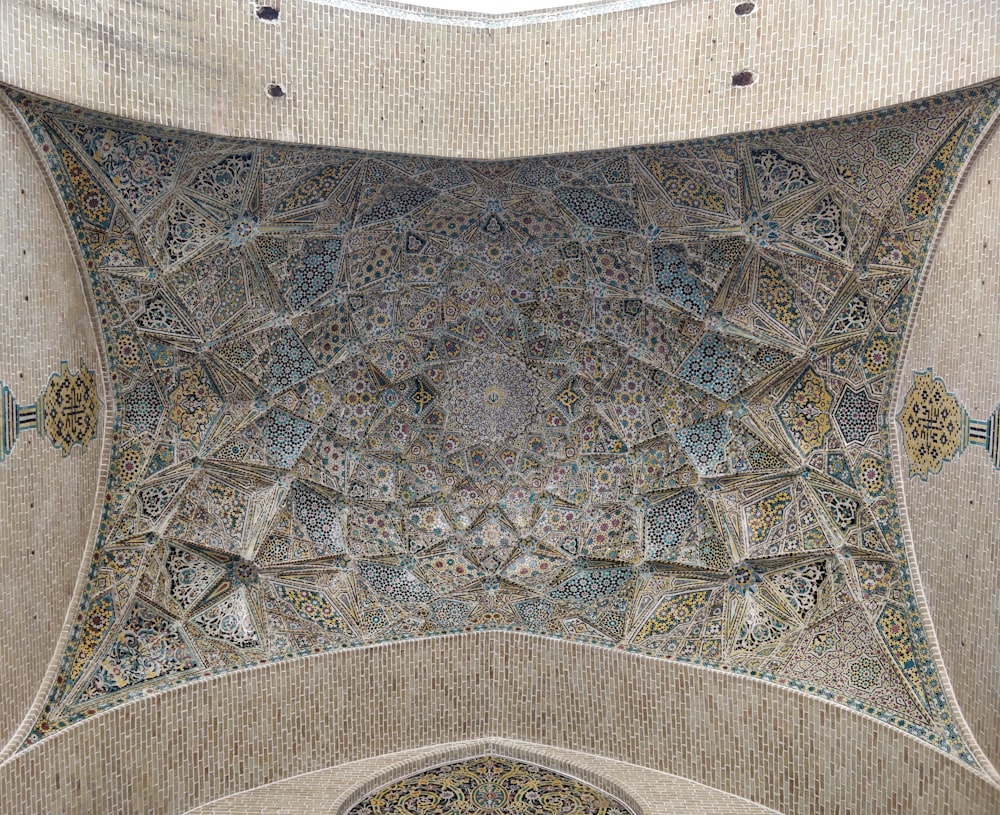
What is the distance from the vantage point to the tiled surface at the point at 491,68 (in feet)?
18.0

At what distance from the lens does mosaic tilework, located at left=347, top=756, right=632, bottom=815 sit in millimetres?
7172

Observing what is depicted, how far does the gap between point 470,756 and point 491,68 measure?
4949 mm

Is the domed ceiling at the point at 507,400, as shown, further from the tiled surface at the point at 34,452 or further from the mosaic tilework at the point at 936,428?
the mosaic tilework at the point at 936,428

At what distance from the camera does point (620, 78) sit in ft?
20.4

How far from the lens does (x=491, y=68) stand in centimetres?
647

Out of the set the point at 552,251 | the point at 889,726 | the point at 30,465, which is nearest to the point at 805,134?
the point at 552,251

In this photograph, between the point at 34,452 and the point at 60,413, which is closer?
the point at 34,452

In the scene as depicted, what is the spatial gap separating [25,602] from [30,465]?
859 millimetres

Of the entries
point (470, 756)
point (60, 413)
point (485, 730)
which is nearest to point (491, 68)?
point (60, 413)

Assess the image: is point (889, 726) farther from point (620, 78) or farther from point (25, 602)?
point (25, 602)

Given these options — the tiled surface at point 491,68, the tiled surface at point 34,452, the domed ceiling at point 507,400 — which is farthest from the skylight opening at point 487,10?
the tiled surface at point 34,452

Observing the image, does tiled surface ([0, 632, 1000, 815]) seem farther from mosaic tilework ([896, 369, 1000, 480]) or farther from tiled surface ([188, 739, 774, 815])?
mosaic tilework ([896, 369, 1000, 480])

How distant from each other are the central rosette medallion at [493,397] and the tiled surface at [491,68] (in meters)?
1.90

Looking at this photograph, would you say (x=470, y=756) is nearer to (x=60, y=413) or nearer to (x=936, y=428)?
(x=60, y=413)
